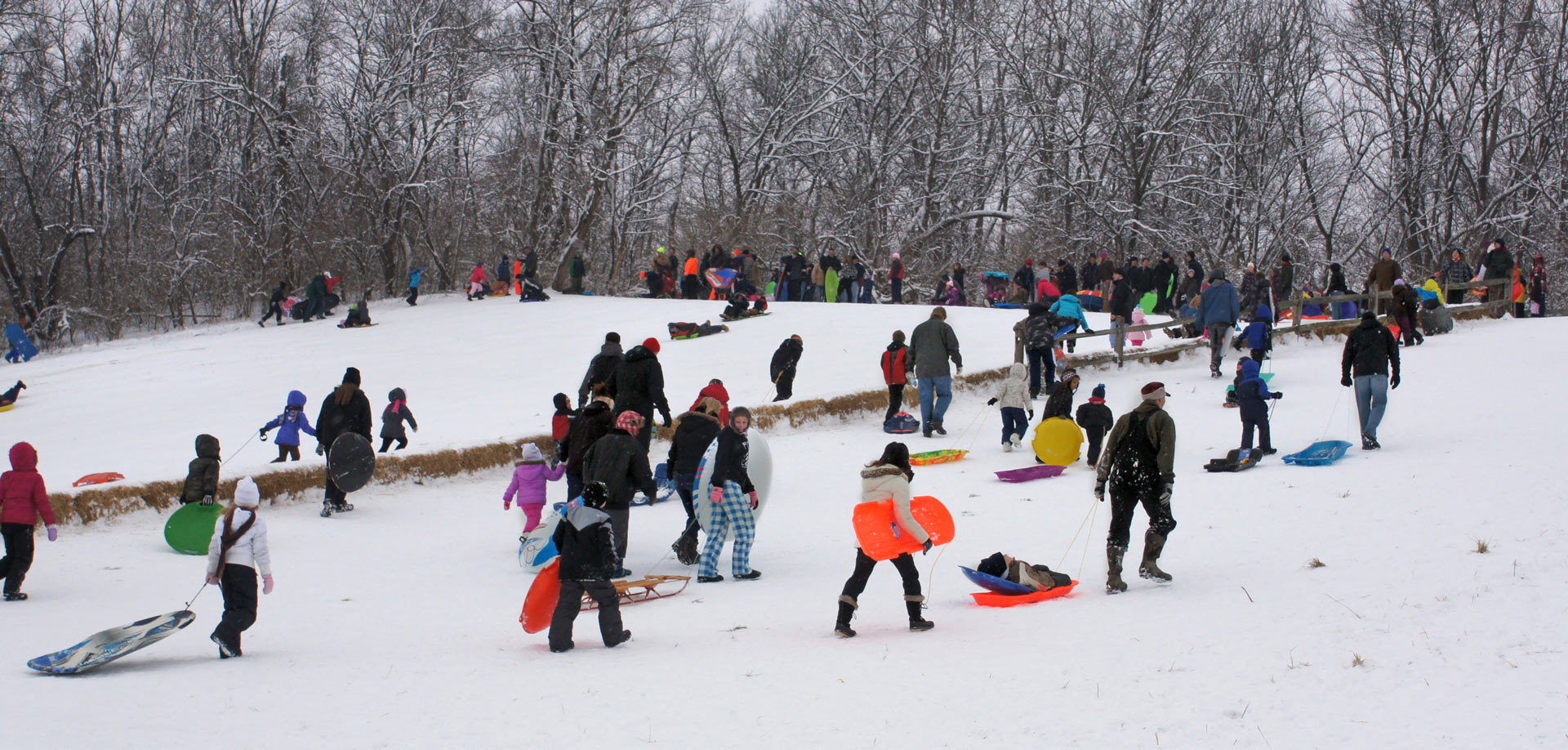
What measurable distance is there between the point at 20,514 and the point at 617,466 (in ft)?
15.7

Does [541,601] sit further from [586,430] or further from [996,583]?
[996,583]

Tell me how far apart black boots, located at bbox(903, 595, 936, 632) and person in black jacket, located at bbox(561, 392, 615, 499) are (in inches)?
129

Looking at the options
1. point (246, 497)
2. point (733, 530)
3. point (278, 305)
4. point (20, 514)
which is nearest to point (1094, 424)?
point (733, 530)

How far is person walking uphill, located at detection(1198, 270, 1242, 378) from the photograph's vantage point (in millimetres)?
18984

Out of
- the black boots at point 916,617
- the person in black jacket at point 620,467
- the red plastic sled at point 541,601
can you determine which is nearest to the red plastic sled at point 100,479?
the person in black jacket at point 620,467

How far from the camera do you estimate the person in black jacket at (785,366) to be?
1744cm

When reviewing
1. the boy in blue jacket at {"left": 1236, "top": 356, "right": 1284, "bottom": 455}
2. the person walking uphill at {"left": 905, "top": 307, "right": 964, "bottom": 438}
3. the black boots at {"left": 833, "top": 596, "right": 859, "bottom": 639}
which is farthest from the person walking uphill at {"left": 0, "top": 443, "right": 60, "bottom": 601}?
the boy in blue jacket at {"left": 1236, "top": 356, "right": 1284, "bottom": 455}

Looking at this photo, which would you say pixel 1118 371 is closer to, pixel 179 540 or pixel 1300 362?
pixel 1300 362

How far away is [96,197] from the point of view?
41.4 m

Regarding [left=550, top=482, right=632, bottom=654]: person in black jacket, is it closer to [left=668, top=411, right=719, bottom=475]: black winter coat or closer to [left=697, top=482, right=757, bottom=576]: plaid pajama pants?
[left=697, top=482, right=757, bottom=576]: plaid pajama pants

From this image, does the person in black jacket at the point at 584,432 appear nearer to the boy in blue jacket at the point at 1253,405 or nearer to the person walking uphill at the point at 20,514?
the person walking uphill at the point at 20,514

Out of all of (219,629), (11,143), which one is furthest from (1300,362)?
(11,143)

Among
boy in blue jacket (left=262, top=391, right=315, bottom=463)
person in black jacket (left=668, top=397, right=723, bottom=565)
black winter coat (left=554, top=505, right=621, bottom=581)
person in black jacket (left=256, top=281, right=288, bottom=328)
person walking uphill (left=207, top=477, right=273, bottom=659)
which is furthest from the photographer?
person in black jacket (left=256, top=281, right=288, bottom=328)

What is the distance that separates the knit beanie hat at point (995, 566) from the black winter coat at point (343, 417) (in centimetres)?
758
